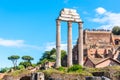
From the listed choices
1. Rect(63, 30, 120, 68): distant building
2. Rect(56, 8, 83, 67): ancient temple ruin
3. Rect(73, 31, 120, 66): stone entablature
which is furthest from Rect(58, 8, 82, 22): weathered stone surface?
Rect(73, 31, 120, 66): stone entablature

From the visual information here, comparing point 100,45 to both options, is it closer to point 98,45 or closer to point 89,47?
point 98,45

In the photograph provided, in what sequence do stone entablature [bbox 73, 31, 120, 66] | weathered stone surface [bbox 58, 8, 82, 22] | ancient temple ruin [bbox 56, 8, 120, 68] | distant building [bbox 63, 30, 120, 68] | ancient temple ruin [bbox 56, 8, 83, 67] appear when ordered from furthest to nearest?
1. stone entablature [bbox 73, 31, 120, 66]
2. distant building [bbox 63, 30, 120, 68]
3. weathered stone surface [bbox 58, 8, 82, 22]
4. ancient temple ruin [bbox 56, 8, 120, 68]
5. ancient temple ruin [bbox 56, 8, 83, 67]

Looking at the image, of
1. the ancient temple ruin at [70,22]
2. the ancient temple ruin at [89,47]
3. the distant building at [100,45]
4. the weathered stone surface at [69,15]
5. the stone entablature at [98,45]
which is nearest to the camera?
the ancient temple ruin at [70,22]

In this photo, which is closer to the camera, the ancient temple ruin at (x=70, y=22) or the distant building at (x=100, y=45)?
the ancient temple ruin at (x=70, y=22)

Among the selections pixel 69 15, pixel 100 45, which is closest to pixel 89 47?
pixel 100 45

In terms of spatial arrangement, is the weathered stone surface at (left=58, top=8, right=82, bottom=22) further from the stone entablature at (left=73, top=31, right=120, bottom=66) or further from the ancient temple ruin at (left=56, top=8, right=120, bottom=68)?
the stone entablature at (left=73, top=31, right=120, bottom=66)

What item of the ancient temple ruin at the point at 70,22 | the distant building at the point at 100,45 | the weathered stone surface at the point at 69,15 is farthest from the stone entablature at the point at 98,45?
the weathered stone surface at the point at 69,15

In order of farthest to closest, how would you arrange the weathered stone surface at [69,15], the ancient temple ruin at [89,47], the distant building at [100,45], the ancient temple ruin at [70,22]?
the distant building at [100,45], the weathered stone surface at [69,15], the ancient temple ruin at [89,47], the ancient temple ruin at [70,22]

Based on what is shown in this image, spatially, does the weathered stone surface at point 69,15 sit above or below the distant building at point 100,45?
above

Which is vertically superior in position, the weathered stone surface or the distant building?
the weathered stone surface

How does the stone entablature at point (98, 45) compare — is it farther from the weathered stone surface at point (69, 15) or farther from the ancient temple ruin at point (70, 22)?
the weathered stone surface at point (69, 15)

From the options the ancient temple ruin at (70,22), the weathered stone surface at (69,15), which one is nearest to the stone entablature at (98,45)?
the ancient temple ruin at (70,22)

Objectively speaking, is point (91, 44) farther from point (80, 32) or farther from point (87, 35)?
point (80, 32)

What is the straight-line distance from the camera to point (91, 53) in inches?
2418
